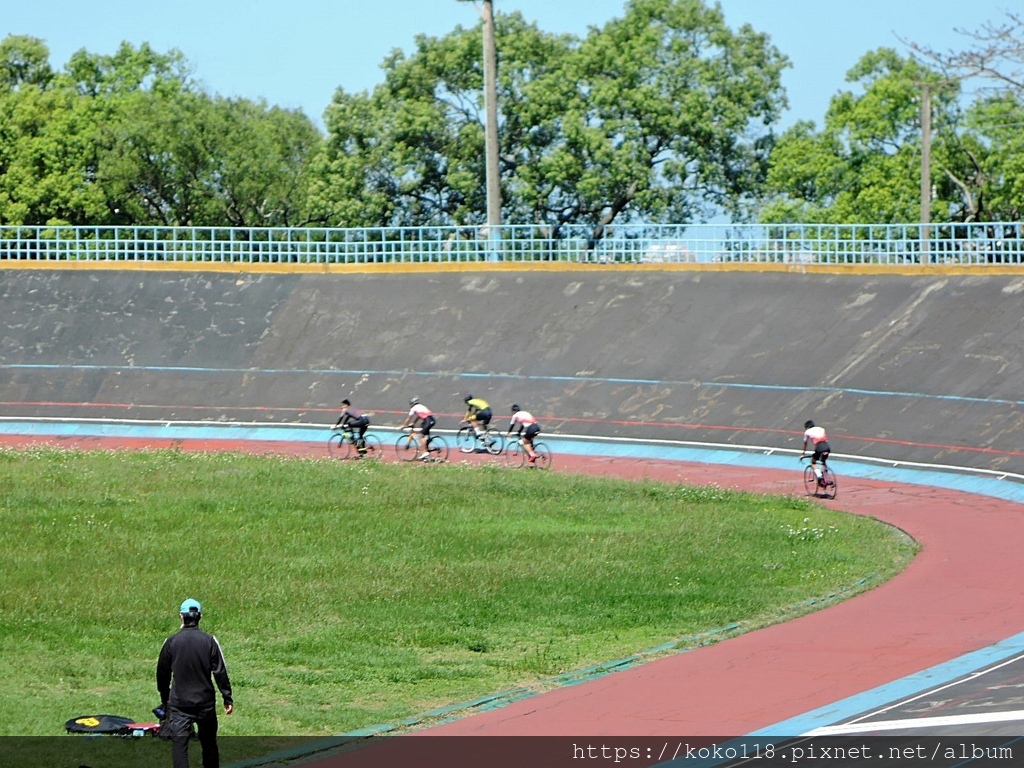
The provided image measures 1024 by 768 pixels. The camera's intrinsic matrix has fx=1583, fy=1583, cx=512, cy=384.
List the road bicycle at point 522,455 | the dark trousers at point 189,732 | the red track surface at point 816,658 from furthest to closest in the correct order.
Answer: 1. the road bicycle at point 522,455
2. the red track surface at point 816,658
3. the dark trousers at point 189,732

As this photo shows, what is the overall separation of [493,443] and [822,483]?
8.69 meters

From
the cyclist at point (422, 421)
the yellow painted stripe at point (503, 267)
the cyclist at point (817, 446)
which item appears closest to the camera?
the cyclist at point (817, 446)

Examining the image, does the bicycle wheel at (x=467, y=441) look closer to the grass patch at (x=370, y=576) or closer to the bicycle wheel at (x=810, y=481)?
the grass patch at (x=370, y=576)

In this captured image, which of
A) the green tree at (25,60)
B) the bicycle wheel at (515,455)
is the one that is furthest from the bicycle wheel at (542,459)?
the green tree at (25,60)

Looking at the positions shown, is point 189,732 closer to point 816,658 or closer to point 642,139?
point 816,658

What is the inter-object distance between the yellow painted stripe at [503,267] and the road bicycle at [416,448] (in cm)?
906

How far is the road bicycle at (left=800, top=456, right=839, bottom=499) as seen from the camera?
27.2 metres

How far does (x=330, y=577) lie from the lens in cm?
1981

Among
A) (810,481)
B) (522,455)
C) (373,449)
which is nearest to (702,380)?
(522,455)

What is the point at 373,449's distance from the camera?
3388 cm

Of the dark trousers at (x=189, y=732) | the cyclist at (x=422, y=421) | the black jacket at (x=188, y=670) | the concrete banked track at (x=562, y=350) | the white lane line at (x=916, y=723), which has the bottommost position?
the white lane line at (x=916, y=723)

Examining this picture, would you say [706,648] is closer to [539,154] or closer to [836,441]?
[836,441]

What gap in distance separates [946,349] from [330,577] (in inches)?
740

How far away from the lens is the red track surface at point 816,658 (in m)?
13.4
